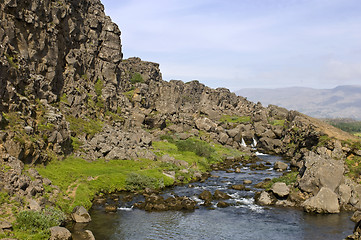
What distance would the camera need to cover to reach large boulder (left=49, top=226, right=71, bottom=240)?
34831mm

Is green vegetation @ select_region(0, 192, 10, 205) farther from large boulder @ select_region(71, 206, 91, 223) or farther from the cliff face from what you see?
the cliff face

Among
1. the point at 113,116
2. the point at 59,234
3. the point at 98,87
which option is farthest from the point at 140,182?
the point at 98,87

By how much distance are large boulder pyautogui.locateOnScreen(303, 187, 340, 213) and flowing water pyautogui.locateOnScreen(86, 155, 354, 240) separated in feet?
4.46

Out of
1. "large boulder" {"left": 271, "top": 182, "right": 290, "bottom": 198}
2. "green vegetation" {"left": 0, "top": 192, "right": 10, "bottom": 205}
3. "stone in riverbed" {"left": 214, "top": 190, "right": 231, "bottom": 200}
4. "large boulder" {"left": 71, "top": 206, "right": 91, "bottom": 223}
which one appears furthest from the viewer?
"stone in riverbed" {"left": 214, "top": 190, "right": 231, "bottom": 200}

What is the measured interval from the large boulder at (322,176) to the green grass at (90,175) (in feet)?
94.6

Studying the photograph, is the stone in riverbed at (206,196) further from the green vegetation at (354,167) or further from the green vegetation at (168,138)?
the green vegetation at (168,138)

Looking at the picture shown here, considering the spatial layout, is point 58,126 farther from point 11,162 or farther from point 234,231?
point 234,231

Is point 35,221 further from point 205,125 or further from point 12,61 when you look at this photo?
point 205,125

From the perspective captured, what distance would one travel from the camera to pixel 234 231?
42.2m

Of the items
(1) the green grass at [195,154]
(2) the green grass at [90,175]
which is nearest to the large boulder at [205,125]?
(1) the green grass at [195,154]

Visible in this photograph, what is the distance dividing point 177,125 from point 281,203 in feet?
322

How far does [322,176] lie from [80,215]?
41.7m

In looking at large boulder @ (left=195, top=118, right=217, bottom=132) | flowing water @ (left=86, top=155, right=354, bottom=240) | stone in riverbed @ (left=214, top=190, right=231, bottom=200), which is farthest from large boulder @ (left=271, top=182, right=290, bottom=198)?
large boulder @ (left=195, top=118, right=217, bottom=132)

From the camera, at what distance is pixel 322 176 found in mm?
53312
